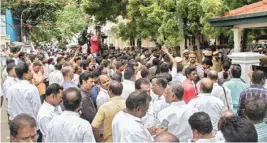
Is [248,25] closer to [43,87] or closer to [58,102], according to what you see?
[43,87]

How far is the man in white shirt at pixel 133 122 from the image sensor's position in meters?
4.36

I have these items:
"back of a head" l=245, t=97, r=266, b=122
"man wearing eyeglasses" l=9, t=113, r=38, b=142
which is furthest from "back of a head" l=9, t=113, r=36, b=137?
"back of a head" l=245, t=97, r=266, b=122

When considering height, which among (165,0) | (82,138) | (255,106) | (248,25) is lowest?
(82,138)

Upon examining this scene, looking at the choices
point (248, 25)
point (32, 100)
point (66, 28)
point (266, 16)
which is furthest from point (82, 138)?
point (66, 28)

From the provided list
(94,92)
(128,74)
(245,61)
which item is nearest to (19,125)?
(94,92)

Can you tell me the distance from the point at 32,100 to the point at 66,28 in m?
32.6

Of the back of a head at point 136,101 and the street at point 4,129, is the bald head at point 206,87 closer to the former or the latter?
the back of a head at point 136,101

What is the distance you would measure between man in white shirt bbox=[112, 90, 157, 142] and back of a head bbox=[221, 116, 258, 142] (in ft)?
3.26

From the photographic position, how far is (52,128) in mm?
4602

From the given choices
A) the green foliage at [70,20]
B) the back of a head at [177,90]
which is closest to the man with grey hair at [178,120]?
the back of a head at [177,90]

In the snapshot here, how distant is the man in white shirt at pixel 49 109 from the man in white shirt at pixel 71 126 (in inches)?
30.0

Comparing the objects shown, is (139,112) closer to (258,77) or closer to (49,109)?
(49,109)

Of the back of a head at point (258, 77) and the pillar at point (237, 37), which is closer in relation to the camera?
the back of a head at point (258, 77)

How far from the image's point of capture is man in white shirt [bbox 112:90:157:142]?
171 inches
